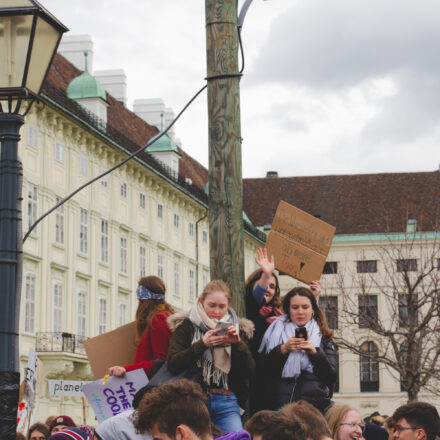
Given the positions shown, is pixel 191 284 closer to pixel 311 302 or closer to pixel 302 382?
pixel 311 302

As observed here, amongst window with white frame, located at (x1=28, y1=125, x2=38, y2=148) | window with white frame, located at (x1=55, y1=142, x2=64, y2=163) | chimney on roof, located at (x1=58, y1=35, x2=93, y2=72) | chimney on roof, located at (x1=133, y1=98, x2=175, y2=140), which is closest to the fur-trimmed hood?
window with white frame, located at (x1=28, y1=125, x2=38, y2=148)

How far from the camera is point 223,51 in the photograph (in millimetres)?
7078

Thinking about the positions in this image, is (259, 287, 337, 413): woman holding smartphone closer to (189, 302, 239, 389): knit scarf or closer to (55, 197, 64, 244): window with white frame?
(189, 302, 239, 389): knit scarf

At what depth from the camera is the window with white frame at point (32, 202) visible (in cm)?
3381

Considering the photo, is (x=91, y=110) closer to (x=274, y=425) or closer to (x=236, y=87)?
(x=236, y=87)

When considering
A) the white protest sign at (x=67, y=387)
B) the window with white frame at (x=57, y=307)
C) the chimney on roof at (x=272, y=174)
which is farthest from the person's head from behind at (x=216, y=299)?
the chimney on roof at (x=272, y=174)

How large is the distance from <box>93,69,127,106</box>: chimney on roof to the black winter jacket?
45.5 metres

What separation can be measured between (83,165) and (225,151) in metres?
31.9

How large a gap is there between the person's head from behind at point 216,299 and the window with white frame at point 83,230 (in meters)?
31.4

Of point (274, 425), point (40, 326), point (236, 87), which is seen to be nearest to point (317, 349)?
point (236, 87)

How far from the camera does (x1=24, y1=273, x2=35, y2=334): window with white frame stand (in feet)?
108

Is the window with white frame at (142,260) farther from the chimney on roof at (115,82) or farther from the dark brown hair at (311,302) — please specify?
the dark brown hair at (311,302)

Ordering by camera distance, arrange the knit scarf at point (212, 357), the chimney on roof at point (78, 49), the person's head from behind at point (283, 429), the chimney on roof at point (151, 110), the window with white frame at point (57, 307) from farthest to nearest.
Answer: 1. the chimney on roof at point (151, 110)
2. the chimney on roof at point (78, 49)
3. the window with white frame at point (57, 307)
4. the knit scarf at point (212, 357)
5. the person's head from behind at point (283, 429)

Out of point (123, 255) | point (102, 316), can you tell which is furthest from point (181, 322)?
point (123, 255)
